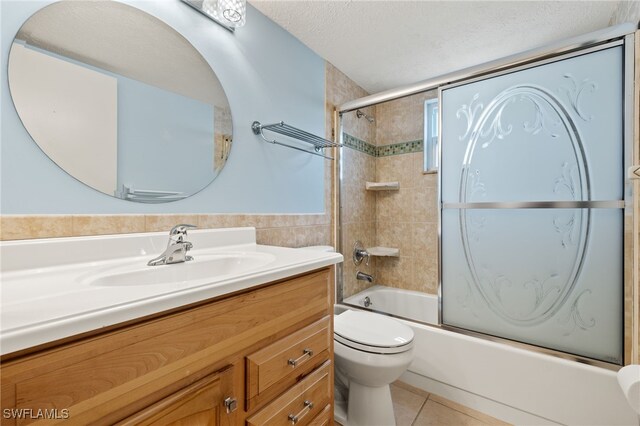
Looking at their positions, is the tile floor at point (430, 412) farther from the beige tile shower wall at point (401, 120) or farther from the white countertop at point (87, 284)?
the beige tile shower wall at point (401, 120)

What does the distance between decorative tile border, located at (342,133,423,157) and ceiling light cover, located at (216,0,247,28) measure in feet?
3.77

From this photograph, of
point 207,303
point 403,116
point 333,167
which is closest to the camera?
point 207,303

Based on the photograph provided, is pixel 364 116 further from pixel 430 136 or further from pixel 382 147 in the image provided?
pixel 430 136

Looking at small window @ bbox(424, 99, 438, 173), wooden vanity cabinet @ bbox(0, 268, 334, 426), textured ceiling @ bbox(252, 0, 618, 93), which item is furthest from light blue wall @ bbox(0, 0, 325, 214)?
small window @ bbox(424, 99, 438, 173)

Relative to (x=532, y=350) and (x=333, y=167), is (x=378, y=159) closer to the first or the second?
(x=333, y=167)

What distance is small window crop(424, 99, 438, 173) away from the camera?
7.82ft

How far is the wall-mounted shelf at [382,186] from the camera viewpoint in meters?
2.45

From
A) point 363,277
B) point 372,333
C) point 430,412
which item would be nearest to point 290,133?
point 372,333

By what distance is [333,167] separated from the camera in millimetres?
2127

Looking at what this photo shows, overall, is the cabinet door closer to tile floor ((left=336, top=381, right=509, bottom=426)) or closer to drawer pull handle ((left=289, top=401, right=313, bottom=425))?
drawer pull handle ((left=289, top=401, right=313, bottom=425))

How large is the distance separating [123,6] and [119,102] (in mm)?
361

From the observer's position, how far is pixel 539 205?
139 centimetres

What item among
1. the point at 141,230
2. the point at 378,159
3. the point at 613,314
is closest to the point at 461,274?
the point at 613,314

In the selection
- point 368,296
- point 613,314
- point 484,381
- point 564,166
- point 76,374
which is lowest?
Result: point 484,381
